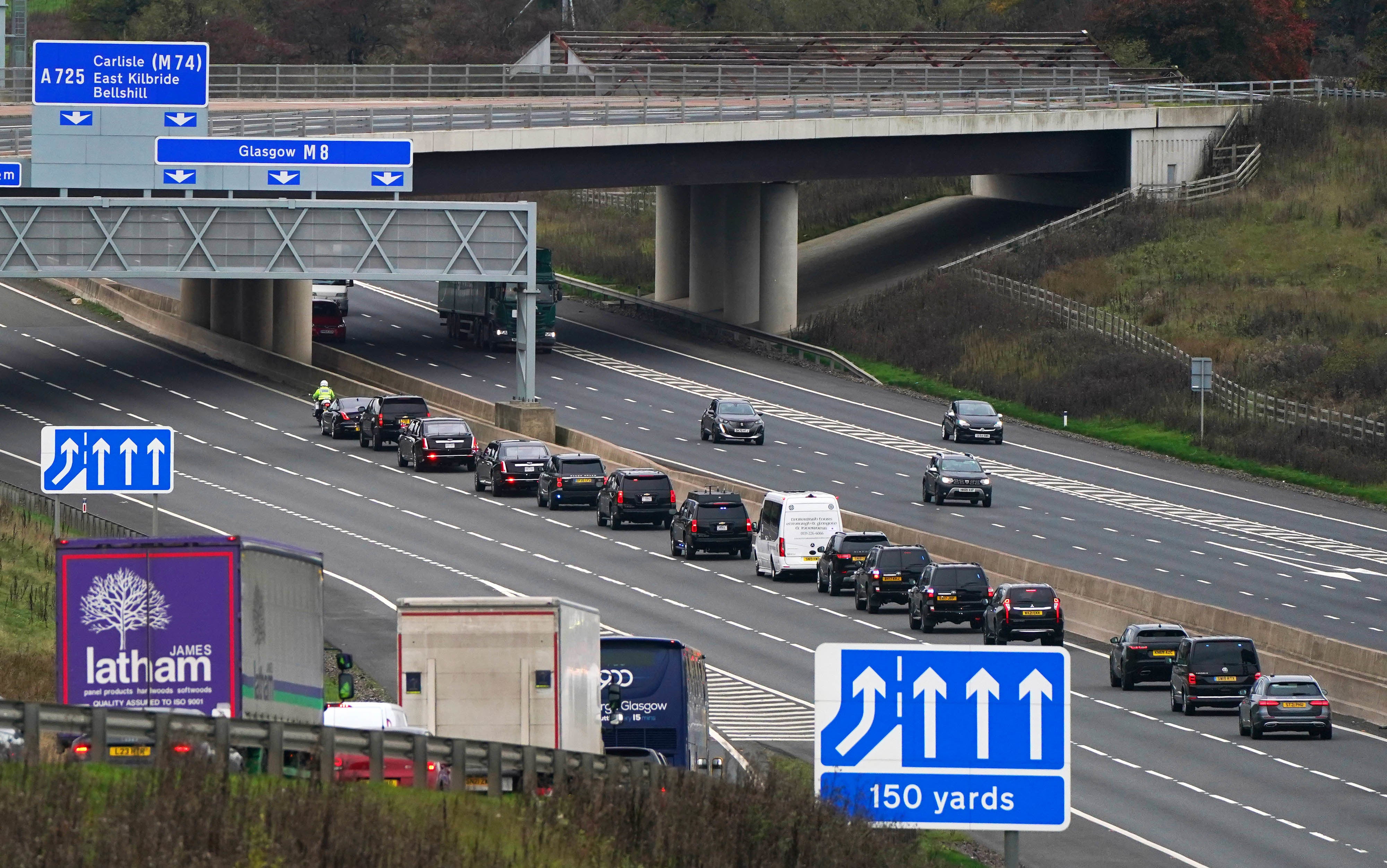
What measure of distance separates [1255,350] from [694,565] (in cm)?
3543

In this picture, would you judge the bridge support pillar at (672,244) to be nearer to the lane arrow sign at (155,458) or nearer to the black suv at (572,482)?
the black suv at (572,482)

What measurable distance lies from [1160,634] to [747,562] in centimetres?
1554

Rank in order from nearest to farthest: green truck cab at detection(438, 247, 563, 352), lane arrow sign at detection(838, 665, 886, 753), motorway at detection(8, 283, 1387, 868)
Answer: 1. lane arrow sign at detection(838, 665, 886, 753)
2. motorway at detection(8, 283, 1387, 868)
3. green truck cab at detection(438, 247, 563, 352)

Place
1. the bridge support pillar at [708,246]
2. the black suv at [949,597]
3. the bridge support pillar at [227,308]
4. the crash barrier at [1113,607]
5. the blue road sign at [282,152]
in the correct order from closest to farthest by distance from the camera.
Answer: the crash barrier at [1113,607] < the black suv at [949,597] < the blue road sign at [282,152] < the bridge support pillar at [227,308] < the bridge support pillar at [708,246]

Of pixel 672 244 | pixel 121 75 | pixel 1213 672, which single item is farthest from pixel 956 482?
pixel 672 244

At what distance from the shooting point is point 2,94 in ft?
284

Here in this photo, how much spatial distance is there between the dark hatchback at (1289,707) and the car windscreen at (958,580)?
9.59 metres

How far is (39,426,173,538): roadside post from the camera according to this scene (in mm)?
27734

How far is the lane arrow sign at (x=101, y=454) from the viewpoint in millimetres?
27969

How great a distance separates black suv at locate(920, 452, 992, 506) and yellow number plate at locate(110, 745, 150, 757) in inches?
1799

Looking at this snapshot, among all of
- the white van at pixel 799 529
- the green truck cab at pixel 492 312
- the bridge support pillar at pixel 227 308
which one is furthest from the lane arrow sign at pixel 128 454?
the bridge support pillar at pixel 227 308

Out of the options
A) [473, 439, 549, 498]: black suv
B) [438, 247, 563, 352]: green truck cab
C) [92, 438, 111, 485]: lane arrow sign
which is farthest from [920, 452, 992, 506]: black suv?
[92, 438, 111, 485]: lane arrow sign

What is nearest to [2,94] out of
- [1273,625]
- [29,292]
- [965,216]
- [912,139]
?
[29,292]

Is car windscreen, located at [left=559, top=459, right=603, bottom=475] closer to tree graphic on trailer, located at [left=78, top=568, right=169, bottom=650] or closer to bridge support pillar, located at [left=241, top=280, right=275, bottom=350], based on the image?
bridge support pillar, located at [left=241, top=280, right=275, bottom=350]
